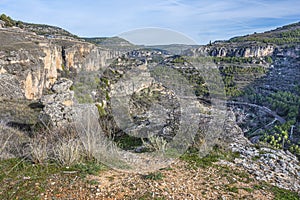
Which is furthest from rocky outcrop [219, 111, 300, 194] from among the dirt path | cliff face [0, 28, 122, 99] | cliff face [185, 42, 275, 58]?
cliff face [185, 42, 275, 58]

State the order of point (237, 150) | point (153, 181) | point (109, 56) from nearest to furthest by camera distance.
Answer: point (153, 181) < point (237, 150) < point (109, 56)

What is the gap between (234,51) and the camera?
65812 millimetres

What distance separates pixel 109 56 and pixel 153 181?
1897 cm

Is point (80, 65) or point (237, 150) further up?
point (80, 65)

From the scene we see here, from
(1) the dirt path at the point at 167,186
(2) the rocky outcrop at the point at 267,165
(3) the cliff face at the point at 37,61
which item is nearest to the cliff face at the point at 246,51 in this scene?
(3) the cliff face at the point at 37,61

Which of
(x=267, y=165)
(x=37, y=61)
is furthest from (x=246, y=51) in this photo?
(x=267, y=165)

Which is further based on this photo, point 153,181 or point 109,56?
point 109,56

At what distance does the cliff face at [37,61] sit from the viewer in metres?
12.4

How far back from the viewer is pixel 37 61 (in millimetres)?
14602

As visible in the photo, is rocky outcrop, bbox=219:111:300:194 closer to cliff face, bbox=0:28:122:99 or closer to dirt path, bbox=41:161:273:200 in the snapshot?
dirt path, bbox=41:161:273:200

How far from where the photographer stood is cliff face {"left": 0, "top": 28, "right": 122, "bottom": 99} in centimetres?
1243

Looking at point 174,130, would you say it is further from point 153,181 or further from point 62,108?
point 62,108

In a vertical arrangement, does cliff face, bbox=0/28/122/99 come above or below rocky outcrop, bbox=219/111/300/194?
above

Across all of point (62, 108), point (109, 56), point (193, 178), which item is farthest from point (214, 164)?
point (109, 56)
